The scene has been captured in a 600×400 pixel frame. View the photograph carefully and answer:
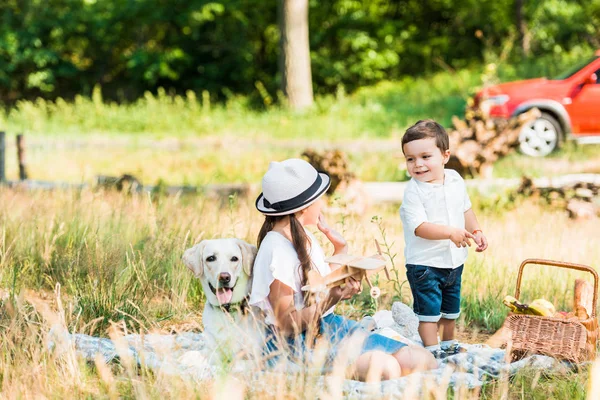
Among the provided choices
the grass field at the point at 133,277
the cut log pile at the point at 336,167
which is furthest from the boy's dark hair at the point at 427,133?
the cut log pile at the point at 336,167

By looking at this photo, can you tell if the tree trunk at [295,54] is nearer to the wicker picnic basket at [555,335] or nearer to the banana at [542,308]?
the banana at [542,308]

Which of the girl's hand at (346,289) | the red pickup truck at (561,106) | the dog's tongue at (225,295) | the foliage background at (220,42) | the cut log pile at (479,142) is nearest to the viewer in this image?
the girl's hand at (346,289)

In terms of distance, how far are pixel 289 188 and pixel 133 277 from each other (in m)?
→ 1.77

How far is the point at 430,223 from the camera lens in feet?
14.4

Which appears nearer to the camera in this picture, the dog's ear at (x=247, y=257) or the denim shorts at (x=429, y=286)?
the dog's ear at (x=247, y=257)

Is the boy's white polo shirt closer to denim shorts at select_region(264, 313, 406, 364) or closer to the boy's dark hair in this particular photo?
the boy's dark hair

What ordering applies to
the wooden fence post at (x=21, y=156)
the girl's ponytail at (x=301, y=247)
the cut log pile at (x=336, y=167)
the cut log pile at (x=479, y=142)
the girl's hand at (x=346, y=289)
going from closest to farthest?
the girl's hand at (x=346, y=289) → the girl's ponytail at (x=301, y=247) → the cut log pile at (x=336, y=167) → the cut log pile at (x=479, y=142) → the wooden fence post at (x=21, y=156)

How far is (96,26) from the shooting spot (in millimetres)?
23453

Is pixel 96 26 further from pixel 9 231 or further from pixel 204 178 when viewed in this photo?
pixel 9 231

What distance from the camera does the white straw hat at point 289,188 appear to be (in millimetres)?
3955

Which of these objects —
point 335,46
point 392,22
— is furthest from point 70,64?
point 392,22

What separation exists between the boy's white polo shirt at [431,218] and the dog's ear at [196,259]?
114 cm

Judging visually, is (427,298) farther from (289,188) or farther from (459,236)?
(289,188)

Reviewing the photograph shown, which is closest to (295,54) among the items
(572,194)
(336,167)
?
(336,167)
